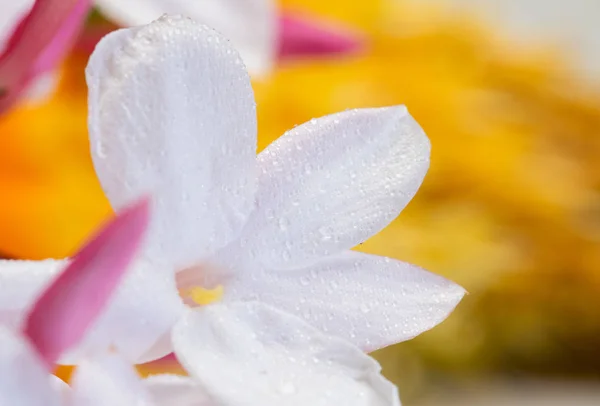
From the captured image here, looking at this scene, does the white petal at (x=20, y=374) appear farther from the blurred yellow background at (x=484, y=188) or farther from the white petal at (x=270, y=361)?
the blurred yellow background at (x=484, y=188)

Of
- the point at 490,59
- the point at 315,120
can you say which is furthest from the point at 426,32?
the point at 315,120

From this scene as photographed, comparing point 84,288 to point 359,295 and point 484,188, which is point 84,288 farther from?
point 484,188

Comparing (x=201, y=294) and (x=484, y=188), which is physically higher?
(x=201, y=294)

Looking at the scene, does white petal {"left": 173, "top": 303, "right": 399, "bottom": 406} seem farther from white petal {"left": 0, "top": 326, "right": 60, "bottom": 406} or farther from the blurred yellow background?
the blurred yellow background

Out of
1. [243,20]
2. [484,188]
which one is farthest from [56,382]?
[484,188]

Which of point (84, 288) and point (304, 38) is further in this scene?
point (304, 38)

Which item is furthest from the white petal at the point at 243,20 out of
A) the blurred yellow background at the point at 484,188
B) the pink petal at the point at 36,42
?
the blurred yellow background at the point at 484,188

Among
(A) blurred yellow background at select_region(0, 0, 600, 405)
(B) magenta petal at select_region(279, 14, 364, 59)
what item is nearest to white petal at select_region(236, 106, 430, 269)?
(B) magenta petal at select_region(279, 14, 364, 59)

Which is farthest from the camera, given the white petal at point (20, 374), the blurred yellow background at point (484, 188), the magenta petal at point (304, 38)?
the blurred yellow background at point (484, 188)
